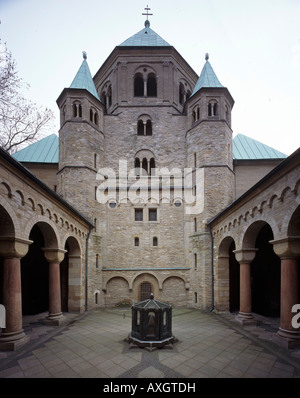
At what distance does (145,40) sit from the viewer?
2142cm

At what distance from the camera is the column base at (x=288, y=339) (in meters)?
7.72

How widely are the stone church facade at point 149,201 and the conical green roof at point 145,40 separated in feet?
0.56

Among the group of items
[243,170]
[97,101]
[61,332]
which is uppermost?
[97,101]

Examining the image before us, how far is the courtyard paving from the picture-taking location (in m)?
6.29

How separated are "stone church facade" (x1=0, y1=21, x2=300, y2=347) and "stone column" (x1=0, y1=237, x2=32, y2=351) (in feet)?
7.23

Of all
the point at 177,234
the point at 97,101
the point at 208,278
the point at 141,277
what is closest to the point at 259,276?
the point at 208,278

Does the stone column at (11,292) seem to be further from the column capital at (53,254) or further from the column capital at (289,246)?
the column capital at (289,246)

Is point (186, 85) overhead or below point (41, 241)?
overhead

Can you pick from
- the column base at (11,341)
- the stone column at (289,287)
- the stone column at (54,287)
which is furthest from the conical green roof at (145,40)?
the column base at (11,341)

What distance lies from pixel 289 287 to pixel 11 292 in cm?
949

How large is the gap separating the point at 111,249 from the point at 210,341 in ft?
31.4
